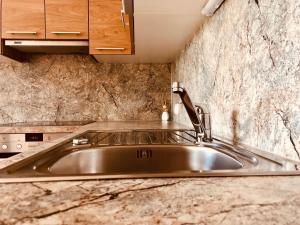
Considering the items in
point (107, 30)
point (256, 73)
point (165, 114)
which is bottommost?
point (165, 114)

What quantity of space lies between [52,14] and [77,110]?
2.77 ft

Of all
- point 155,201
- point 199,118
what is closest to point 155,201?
point 155,201

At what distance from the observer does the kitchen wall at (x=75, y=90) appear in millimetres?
2393

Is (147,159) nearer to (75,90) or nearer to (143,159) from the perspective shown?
(143,159)

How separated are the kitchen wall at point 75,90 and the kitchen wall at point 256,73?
3.96 ft

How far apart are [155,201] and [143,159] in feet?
2.24

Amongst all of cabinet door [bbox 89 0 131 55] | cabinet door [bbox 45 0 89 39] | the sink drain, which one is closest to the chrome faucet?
the sink drain

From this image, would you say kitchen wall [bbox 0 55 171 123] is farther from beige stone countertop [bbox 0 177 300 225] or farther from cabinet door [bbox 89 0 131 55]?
beige stone countertop [bbox 0 177 300 225]

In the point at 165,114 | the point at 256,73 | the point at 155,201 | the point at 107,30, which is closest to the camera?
the point at 155,201

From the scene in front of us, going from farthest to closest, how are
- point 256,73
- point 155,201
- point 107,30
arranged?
point 107,30 < point 256,73 < point 155,201

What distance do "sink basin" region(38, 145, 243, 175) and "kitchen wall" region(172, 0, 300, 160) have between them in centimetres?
15

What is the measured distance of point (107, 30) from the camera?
6.48 ft

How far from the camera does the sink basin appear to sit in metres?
0.92

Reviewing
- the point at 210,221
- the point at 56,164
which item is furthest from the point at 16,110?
the point at 210,221
